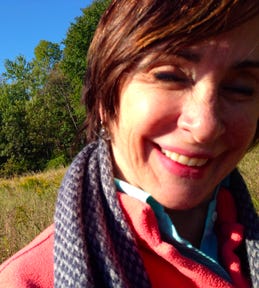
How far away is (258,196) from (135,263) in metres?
3.61

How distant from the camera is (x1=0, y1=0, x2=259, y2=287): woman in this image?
1435 millimetres

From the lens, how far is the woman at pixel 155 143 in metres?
1.43

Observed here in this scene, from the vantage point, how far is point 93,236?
1.46 m

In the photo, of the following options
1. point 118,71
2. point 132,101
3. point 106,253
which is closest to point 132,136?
point 132,101

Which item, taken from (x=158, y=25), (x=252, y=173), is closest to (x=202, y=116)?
(x=158, y=25)

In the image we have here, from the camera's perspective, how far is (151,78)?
1.50 metres

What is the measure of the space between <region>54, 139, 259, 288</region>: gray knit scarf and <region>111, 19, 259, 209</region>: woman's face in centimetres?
15

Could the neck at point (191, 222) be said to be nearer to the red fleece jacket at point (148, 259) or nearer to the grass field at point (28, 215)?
the red fleece jacket at point (148, 259)

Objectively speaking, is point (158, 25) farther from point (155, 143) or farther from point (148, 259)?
point (148, 259)

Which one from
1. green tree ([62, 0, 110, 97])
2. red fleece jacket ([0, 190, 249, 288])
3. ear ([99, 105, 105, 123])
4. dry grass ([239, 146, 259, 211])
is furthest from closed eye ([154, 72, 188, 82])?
green tree ([62, 0, 110, 97])

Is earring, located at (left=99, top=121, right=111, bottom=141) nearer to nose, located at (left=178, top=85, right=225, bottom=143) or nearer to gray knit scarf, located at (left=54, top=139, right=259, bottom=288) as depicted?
gray knit scarf, located at (left=54, top=139, right=259, bottom=288)

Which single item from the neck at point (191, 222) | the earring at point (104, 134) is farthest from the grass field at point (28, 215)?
the earring at point (104, 134)

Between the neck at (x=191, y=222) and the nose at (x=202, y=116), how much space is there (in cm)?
42

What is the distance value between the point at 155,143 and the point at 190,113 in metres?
0.16
